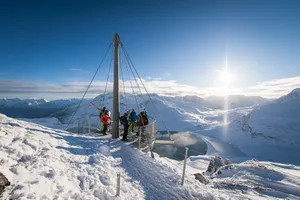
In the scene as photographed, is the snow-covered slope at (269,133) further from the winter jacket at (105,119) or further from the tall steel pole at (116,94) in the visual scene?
the tall steel pole at (116,94)

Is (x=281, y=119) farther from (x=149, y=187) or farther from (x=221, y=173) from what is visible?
(x=149, y=187)

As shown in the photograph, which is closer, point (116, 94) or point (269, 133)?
point (116, 94)

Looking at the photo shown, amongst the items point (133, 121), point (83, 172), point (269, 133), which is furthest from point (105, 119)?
point (269, 133)

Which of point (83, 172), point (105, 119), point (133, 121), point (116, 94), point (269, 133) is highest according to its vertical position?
point (116, 94)

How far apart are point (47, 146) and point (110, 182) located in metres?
3.26

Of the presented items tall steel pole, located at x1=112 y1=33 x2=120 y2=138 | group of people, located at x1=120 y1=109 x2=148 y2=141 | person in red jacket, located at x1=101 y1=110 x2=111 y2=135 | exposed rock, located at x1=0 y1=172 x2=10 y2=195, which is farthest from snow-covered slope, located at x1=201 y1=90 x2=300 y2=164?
exposed rock, located at x1=0 y1=172 x2=10 y2=195

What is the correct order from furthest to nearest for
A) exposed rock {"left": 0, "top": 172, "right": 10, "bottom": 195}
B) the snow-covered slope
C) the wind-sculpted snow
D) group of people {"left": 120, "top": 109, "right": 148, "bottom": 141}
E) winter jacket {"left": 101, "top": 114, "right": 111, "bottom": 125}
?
1. the snow-covered slope
2. winter jacket {"left": 101, "top": 114, "right": 111, "bottom": 125}
3. group of people {"left": 120, "top": 109, "right": 148, "bottom": 141}
4. the wind-sculpted snow
5. exposed rock {"left": 0, "top": 172, "right": 10, "bottom": 195}

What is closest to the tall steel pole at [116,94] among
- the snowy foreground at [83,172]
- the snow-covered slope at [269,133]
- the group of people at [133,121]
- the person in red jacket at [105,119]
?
the group of people at [133,121]

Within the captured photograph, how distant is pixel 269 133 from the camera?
10819 centimetres

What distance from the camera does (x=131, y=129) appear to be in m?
15.7

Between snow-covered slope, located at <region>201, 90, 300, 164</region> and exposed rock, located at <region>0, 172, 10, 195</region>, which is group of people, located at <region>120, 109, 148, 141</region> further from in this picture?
snow-covered slope, located at <region>201, 90, 300, 164</region>

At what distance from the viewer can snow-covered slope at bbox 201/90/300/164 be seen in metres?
90.1

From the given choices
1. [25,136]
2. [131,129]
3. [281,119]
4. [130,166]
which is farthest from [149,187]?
[281,119]

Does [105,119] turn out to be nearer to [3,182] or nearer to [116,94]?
[116,94]
